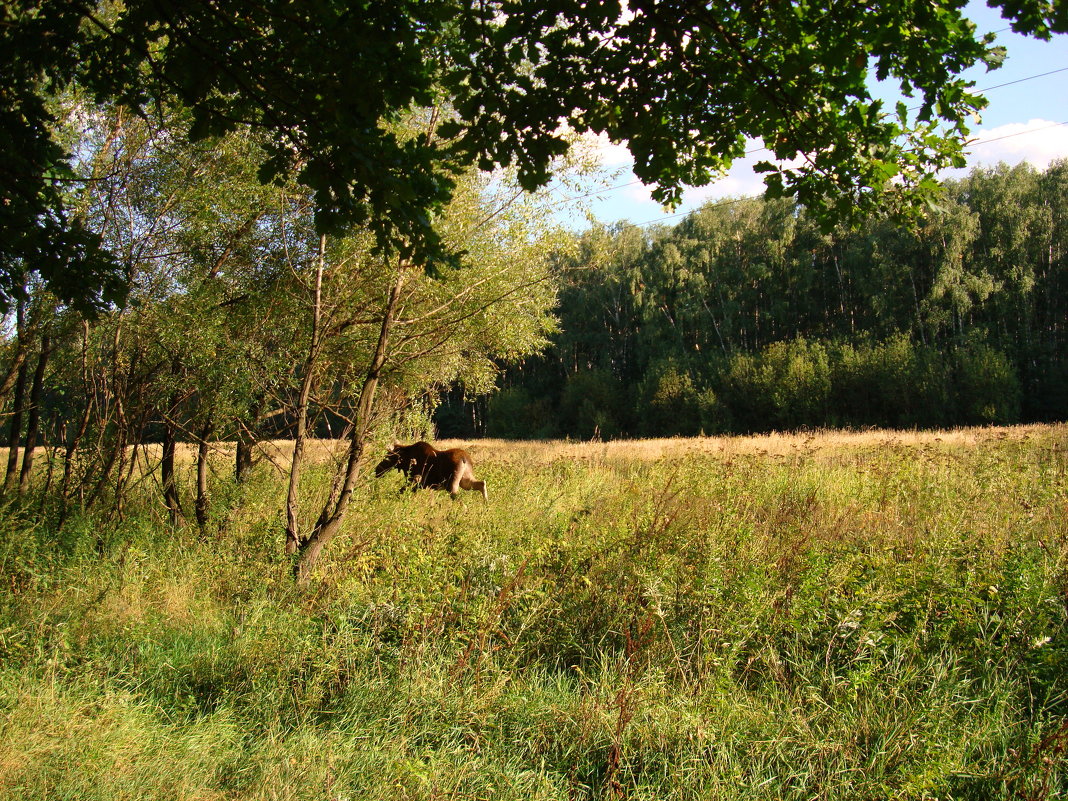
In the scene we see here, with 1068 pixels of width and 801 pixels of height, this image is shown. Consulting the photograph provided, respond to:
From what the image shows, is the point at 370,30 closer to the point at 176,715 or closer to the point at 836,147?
the point at 836,147

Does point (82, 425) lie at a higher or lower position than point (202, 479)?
higher

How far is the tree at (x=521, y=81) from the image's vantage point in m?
3.39

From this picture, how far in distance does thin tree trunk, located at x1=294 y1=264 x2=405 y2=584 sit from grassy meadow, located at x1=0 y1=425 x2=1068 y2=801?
19 cm

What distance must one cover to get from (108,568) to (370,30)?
5227 millimetres

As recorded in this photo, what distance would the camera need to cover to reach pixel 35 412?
933cm

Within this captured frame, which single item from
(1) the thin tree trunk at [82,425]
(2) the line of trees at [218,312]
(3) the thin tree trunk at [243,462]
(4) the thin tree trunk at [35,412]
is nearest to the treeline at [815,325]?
(2) the line of trees at [218,312]

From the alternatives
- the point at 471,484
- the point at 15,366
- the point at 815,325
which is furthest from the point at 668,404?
the point at 15,366

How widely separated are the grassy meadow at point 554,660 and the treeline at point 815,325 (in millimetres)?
33268

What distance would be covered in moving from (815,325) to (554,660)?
53850mm

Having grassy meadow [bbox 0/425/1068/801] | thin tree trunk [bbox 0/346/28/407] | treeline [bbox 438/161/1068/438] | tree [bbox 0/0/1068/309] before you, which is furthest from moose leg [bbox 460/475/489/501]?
treeline [bbox 438/161/1068/438]

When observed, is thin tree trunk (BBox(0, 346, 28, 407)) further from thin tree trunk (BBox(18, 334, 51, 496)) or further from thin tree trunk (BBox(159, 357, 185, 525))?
thin tree trunk (BBox(159, 357, 185, 525))

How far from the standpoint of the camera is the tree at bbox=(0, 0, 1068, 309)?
3393 mm

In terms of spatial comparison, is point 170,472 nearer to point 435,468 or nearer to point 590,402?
point 435,468

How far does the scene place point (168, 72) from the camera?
3.64 meters
